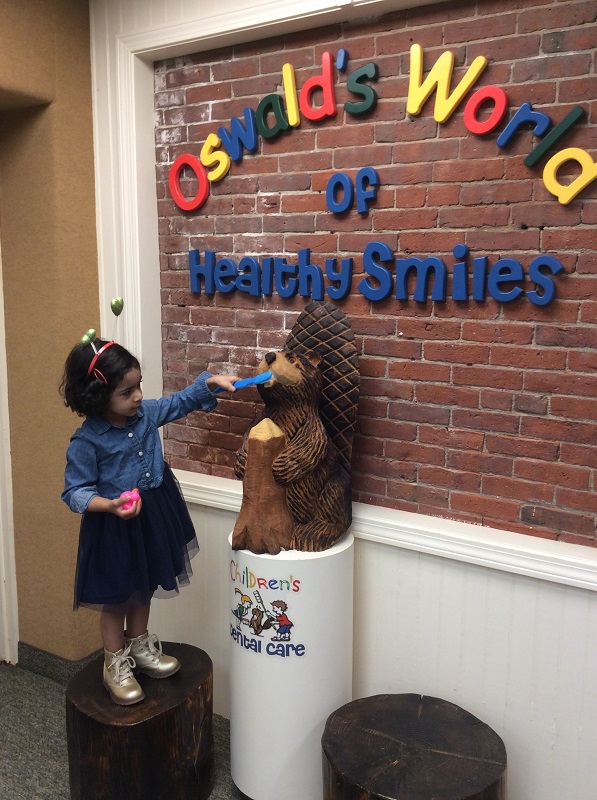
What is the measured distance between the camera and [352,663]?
239 centimetres

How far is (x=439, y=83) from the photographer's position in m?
2.11

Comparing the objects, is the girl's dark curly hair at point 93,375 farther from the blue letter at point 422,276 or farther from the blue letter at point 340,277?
the blue letter at point 422,276

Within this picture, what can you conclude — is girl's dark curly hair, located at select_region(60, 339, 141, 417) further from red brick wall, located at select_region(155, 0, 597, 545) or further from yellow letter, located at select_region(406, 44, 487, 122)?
yellow letter, located at select_region(406, 44, 487, 122)

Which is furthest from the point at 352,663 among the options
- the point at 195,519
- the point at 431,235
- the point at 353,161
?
the point at 353,161

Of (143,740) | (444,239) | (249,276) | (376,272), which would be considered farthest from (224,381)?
(143,740)

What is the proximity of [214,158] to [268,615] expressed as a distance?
63.2 inches

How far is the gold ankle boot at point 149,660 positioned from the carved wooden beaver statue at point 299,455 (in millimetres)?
480

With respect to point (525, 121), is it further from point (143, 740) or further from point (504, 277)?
point (143, 740)

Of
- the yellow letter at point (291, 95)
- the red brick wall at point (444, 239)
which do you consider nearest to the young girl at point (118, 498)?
the red brick wall at point (444, 239)

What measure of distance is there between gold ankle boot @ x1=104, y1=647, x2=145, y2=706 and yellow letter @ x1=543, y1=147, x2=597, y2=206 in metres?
1.87

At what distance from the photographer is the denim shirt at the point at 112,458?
2.07 metres

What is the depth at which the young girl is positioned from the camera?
2.07 m

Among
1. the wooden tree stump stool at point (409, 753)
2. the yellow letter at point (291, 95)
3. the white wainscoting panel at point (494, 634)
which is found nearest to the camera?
the wooden tree stump stool at point (409, 753)

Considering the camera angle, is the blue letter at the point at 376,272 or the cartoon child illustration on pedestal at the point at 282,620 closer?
the cartoon child illustration on pedestal at the point at 282,620
